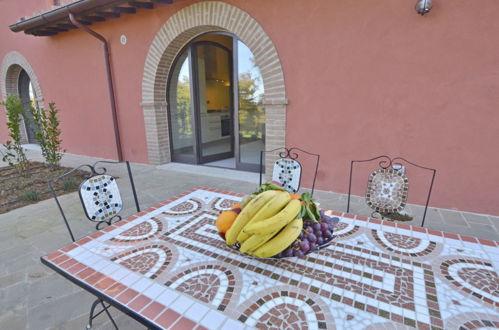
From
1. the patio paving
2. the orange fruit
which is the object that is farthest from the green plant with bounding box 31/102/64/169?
the orange fruit

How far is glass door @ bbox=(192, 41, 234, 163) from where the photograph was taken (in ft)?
→ 16.4

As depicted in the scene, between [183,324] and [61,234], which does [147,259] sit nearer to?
[183,324]

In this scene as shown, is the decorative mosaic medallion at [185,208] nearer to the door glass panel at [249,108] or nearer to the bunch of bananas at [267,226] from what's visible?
the bunch of bananas at [267,226]

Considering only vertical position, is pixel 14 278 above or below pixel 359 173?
below

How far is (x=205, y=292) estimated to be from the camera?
94cm

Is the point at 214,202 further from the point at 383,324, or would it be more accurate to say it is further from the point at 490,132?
the point at 490,132

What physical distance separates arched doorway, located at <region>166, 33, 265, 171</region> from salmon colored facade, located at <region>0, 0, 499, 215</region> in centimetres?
80

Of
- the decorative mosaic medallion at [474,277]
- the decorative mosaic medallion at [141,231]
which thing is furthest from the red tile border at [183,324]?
the decorative mosaic medallion at [474,277]

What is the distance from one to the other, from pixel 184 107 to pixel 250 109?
4.91 feet

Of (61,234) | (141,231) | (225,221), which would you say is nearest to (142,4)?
(61,234)

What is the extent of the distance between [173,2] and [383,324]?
4820 mm

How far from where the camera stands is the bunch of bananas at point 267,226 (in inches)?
39.2

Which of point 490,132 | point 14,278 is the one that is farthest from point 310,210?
point 490,132

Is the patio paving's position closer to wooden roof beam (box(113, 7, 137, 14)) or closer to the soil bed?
the soil bed
